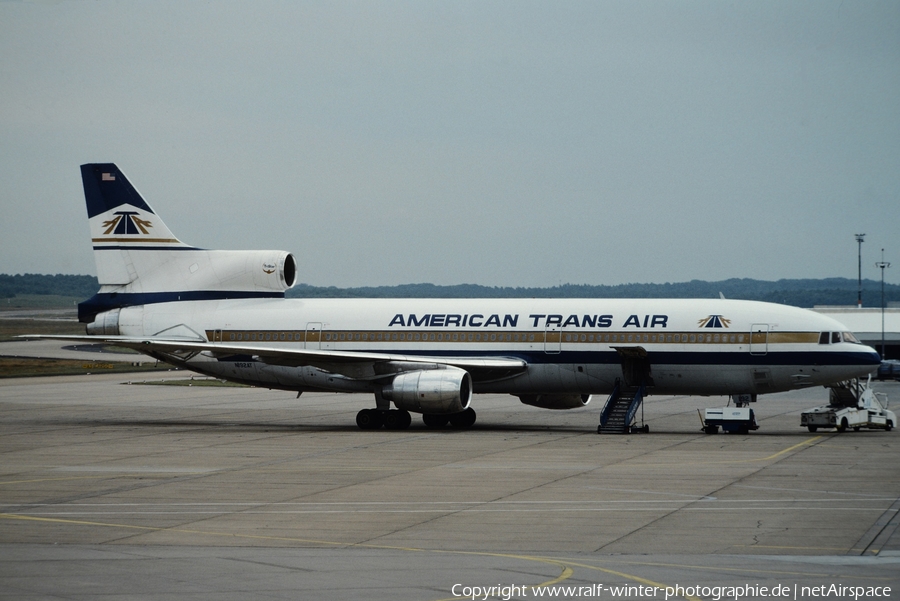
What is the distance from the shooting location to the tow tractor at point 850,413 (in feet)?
126

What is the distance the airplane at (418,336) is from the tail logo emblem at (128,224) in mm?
55

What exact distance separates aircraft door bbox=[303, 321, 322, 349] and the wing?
1.57 feet

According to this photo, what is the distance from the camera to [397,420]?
129 ft

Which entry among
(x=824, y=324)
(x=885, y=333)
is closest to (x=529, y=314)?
(x=824, y=324)

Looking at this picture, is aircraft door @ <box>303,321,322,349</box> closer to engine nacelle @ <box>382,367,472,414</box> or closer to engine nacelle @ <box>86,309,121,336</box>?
engine nacelle @ <box>382,367,472,414</box>

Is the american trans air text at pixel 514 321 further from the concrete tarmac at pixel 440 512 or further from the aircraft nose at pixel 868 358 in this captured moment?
the aircraft nose at pixel 868 358

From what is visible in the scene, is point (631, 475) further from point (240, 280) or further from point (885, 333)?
point (885, 333)

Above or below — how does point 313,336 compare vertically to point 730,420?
above

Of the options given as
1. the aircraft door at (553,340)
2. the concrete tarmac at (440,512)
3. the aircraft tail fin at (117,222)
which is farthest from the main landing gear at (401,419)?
the aircraft tail fin at (117,222)

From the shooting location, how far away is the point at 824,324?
121ft

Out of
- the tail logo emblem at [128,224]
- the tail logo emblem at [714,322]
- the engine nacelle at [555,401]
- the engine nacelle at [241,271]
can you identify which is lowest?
the engine nacelle at [555,401]

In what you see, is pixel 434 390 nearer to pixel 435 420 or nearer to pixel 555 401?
pixel 435 420

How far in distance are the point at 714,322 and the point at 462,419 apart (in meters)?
9.52

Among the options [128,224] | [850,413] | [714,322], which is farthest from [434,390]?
[128,224]
